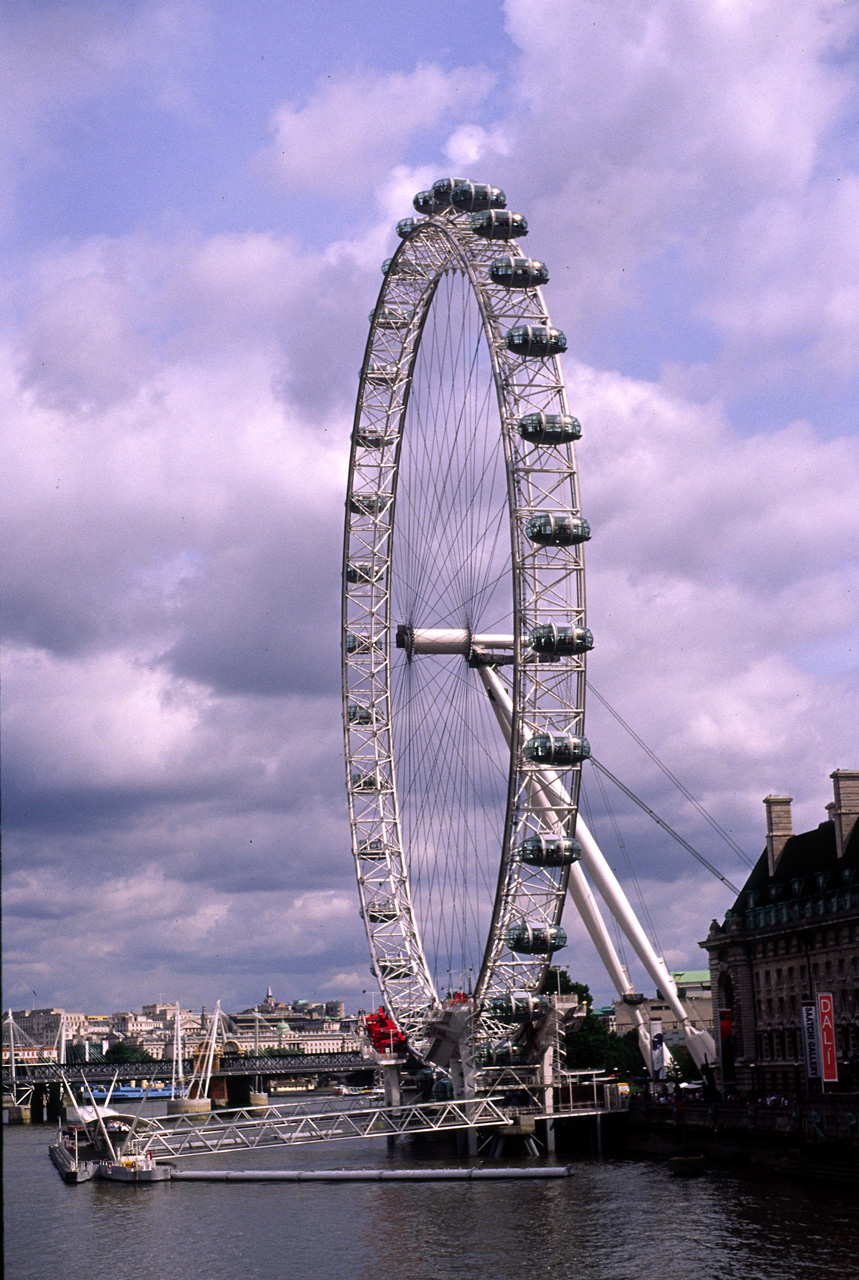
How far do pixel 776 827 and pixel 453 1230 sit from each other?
38.4m

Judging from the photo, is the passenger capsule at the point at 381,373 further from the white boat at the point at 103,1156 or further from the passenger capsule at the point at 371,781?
the white boat at the point at 103,1156

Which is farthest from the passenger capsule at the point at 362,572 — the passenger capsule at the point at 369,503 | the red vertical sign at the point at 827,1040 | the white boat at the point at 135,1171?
the red vertical sign at the point at 827,1040

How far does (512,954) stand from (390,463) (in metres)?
28.3

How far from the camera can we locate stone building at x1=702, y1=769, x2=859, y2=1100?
6494 centimetres

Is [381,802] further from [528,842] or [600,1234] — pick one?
[600,1234]

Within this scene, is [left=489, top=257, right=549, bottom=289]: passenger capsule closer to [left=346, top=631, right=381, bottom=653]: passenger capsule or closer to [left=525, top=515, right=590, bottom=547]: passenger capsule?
[left=525, top=515, right=590, bottom=547]: passenger capsule

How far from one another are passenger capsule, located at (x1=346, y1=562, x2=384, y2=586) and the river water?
34293 mm

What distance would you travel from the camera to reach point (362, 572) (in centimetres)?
8544

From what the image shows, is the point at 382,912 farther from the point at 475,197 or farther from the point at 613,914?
the point at 475,197

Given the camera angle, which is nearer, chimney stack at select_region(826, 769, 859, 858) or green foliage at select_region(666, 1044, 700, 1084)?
chimney stack at select_region(826, 769, 859, 858)

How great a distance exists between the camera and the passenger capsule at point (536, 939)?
225ft

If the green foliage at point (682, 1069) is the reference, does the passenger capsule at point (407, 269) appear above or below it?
above

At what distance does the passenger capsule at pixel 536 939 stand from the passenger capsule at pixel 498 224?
3091 cm

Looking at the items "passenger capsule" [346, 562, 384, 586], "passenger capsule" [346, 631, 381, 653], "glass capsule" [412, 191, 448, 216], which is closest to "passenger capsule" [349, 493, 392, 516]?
"passenger capsule" [346, 562, 384, 586]
